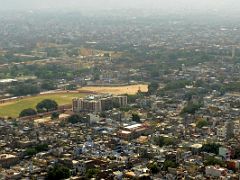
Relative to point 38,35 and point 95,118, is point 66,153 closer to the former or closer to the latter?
point 95,118

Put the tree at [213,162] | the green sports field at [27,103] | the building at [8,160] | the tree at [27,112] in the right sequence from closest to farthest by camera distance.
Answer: the tree at [213,162] < the building at [8,160] < the tree at [27,112] < the green sports field at [27,103]

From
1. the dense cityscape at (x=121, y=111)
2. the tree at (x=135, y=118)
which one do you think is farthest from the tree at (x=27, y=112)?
the tree at (x=135, y=118)

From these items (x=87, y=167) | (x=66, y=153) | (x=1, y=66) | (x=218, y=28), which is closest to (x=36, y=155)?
(x=66, y=153)

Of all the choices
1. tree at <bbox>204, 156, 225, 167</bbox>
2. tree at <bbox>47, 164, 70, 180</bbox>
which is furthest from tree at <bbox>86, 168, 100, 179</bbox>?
tree at <bbox>204, 156, 225, 167</bbox>

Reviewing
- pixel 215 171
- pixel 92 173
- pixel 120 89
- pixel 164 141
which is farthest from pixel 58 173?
pixel 120 89

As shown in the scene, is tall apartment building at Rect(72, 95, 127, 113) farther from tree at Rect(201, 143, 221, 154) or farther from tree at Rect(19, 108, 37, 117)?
tree at Rect(201, 143, 221, 154)

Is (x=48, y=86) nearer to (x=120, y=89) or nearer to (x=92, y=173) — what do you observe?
(x=120, y=89)

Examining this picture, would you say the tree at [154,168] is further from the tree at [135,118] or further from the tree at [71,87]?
the tree at [71,87]
